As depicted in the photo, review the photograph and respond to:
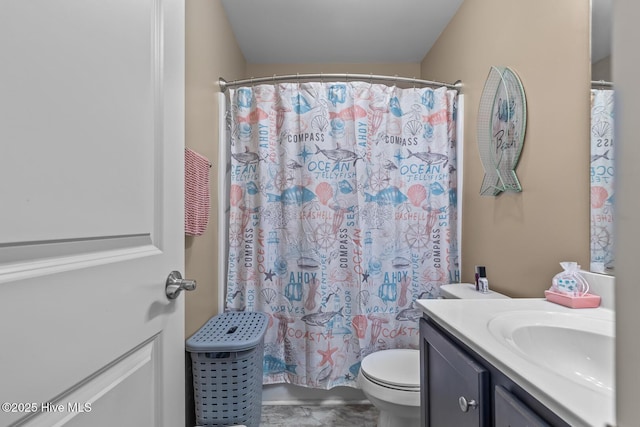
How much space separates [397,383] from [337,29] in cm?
229

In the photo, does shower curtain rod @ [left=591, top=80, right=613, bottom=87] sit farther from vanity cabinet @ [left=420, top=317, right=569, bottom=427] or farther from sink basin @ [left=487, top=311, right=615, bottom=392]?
vanity cabinet @ [left=420, top=317, right=569, bottom=427]

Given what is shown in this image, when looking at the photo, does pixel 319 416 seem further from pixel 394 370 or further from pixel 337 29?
pixel 337 29

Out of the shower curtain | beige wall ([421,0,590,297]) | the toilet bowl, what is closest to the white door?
the toilet bowl

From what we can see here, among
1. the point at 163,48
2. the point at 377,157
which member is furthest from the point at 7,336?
the point at 377,157

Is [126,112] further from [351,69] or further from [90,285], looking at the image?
[351,69]

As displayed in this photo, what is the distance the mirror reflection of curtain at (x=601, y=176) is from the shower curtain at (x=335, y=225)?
2.63 feet

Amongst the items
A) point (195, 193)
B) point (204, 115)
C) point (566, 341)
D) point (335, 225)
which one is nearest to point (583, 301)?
point (566, 341)

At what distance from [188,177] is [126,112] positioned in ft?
2.31

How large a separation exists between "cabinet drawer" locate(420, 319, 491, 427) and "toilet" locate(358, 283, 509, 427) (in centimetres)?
28

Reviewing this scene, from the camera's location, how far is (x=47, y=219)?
1.46 ft

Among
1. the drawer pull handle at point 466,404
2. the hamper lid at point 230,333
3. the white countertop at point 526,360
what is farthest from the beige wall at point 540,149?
the hamper lid at point 230,333

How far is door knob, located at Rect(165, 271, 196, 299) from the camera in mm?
755

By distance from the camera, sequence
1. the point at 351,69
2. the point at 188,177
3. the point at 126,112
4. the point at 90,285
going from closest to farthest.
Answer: the point at 90,285 → the point at 126,112 → the point at 188,177 → the point at 351,69

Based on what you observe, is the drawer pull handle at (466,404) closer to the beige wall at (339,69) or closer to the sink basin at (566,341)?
the sink basin at (566,341)
